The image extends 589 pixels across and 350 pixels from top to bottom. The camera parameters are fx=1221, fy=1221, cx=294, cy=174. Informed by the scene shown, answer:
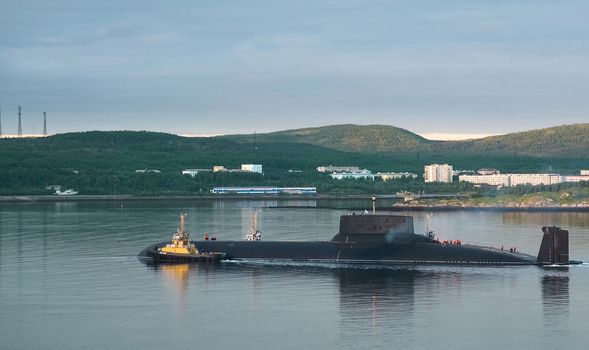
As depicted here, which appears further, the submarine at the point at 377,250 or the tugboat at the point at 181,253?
the tugboat at the point at 181,253

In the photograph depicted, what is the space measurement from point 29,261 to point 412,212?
72241mm

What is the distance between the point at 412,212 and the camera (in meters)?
135

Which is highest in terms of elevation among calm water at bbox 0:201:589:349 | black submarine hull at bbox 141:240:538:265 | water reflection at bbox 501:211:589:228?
water reflection at bbox 501:211:589:228

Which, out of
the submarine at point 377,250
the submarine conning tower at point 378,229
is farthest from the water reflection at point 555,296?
the submarine conning tower at point 378,229

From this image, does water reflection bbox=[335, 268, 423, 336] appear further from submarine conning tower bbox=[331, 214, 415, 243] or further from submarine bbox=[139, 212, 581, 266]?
submarine conning tower bbox=[331, 214, 415, 243]

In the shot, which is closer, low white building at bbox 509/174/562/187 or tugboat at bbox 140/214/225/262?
tugboat at bbox 140/214/225/262

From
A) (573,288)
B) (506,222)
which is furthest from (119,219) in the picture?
(573,288)

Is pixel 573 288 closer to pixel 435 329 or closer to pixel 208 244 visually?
pixel 435 329

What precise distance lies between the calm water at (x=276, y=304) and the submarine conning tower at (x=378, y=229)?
3384 millimetres

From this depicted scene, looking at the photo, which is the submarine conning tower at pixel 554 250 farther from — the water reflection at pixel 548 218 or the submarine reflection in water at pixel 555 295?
the water reflection at pixel 548 218

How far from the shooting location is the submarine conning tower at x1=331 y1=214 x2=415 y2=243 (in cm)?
6594

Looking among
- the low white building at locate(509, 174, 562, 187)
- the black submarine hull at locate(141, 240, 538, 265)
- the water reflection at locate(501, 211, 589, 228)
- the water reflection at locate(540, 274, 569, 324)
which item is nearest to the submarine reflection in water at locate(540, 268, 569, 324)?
the water reflection at locate(540, 274, 569, 324)

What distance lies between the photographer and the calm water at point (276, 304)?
43250 millimetres

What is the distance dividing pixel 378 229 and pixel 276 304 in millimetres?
16414
